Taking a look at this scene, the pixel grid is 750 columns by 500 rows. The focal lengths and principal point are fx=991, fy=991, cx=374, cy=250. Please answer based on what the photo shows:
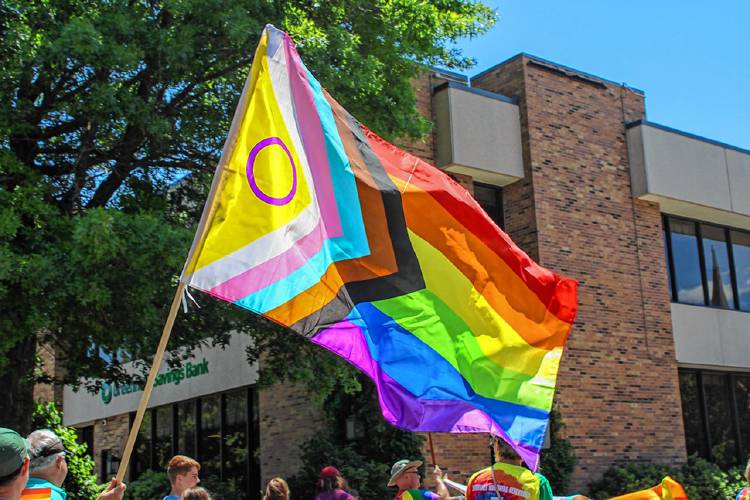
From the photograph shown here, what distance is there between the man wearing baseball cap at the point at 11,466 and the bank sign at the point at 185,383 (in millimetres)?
13730

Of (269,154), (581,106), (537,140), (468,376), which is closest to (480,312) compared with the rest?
(468,376)

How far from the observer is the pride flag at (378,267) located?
616 centimetres

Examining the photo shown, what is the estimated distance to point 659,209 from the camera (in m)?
22.3

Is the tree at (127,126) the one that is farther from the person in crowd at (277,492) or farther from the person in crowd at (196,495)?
the person in crowd at (196,495)

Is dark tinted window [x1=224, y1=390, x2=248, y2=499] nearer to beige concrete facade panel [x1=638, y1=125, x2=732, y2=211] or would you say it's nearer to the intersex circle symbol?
beige concrete facade panel [x1=638, y1=125, x2=732, y2=211]

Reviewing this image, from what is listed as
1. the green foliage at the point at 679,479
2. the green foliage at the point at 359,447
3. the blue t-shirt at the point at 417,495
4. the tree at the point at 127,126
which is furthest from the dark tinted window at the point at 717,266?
the blue t-shirt at the point at 417,495

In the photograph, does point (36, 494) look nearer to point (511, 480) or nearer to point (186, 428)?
point (511, 480)

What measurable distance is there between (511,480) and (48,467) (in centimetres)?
362

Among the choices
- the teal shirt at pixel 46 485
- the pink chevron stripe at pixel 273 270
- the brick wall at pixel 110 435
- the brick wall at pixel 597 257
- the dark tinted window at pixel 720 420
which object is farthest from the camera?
the brick wall at pixel 110 435

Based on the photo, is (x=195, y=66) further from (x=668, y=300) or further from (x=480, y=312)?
(x=668, y=300)

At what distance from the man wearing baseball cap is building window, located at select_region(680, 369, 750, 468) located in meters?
20.2

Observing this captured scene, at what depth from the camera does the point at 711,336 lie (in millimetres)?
22422

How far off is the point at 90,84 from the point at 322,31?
3051mm

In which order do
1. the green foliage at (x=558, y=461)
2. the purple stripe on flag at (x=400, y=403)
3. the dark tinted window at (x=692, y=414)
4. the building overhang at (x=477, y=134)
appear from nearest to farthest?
the purple stripe on flag at (x=400, y=403)
the green foliage at (x=558, y=461)
the building overhang at (x=477, y=134)
the dark tinted window at (x=692, y=414)
